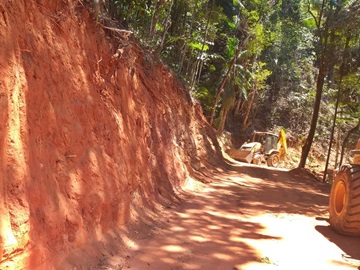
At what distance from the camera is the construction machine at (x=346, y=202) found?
7008mm

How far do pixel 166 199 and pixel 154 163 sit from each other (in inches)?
36.0

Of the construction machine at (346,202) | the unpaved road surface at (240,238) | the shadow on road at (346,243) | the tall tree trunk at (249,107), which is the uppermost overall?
the tall tree trunk at (249,107)

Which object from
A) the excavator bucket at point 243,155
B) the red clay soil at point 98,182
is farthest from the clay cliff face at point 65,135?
the excavator bucket at point 243,155

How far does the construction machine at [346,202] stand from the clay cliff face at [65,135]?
365 cm

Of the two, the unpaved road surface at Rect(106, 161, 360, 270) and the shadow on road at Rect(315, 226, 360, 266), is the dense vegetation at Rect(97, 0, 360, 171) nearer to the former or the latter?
the unpaved road surface at Rect(106, 161, 360, 270)

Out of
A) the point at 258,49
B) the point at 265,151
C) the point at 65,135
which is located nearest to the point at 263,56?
the point at 258,49

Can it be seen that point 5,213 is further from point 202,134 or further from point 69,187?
point 202,134

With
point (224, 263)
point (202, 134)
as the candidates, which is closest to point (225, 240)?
point (224, 263)

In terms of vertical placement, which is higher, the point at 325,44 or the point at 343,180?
the point at 325,44

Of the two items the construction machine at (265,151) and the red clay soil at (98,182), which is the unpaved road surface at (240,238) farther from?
the construction machine at (265,151)

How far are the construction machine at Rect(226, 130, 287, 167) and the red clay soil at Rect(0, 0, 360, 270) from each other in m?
16.1

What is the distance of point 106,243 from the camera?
215 inches

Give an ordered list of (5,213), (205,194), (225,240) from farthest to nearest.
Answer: (205,194)
(225,240)
(5,213)

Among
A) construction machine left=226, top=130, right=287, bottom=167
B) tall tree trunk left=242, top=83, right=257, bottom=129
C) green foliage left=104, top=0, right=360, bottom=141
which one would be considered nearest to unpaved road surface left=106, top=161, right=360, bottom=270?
green foliage left=104, top=0, right=360, bottom=141
